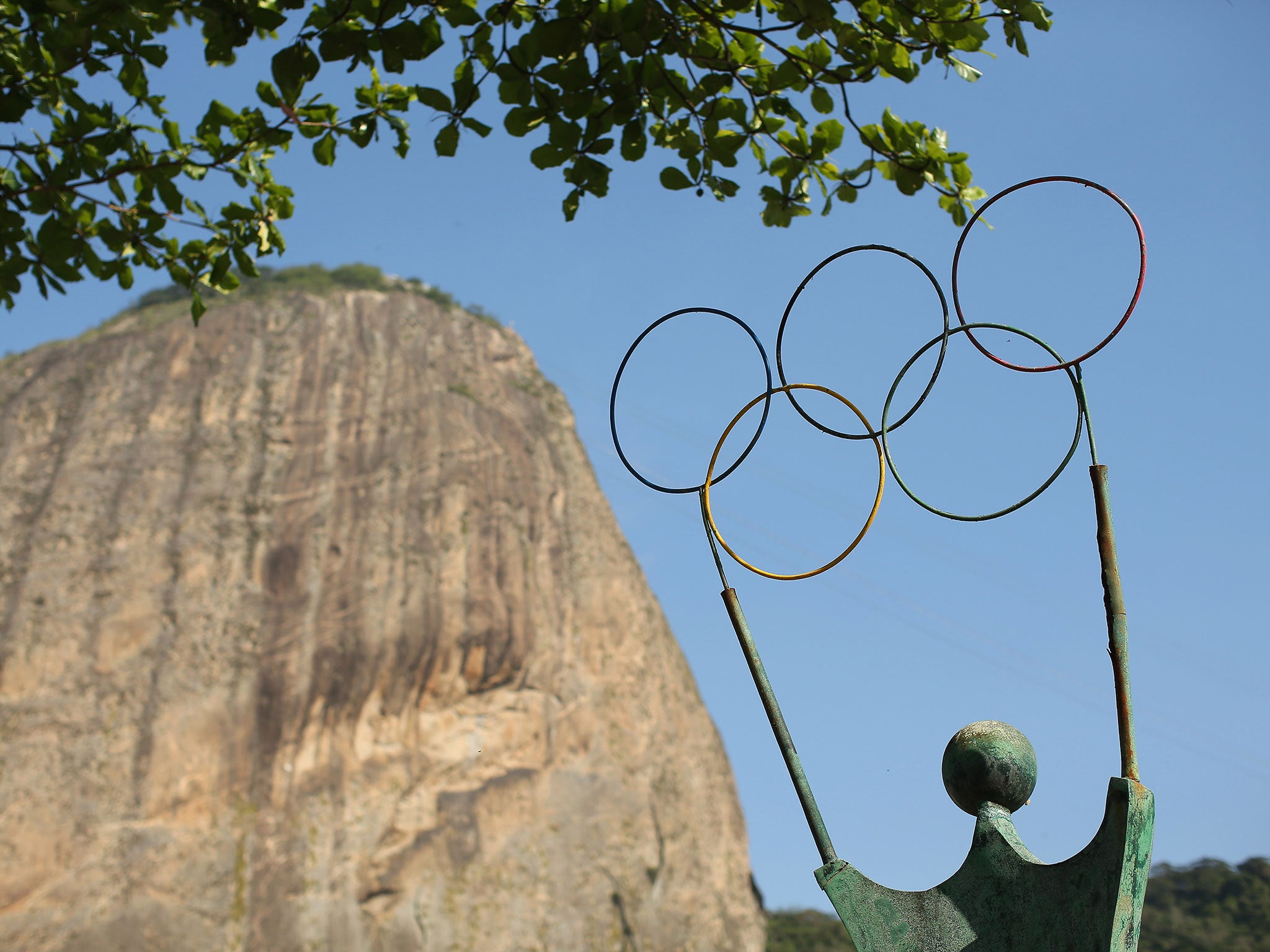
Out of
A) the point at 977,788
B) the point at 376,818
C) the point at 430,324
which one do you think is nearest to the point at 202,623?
the point at 376,818

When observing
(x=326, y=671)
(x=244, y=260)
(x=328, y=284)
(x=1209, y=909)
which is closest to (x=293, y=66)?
(x=244, y=260)

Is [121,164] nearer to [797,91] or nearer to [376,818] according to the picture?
[797,91]

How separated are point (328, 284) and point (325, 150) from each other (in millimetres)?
42568

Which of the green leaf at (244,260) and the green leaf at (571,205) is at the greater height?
the green leaf at (244,260)

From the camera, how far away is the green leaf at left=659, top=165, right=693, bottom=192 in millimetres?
3479

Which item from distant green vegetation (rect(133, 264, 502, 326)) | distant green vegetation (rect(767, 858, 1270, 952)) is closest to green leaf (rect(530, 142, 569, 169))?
distant green vegetation (rect(767, 858, 1270, 952))

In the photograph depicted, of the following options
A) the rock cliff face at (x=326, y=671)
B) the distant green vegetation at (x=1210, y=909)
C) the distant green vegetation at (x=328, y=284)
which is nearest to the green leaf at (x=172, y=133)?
the distant green vegetation at (x=1210, y=909)

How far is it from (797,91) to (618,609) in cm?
3473

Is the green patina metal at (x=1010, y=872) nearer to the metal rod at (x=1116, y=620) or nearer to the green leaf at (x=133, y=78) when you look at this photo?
the metal rod at (x=1116, y=620)

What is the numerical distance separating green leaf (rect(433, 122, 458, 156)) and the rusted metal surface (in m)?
1.92

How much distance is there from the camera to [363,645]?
32.5 meters

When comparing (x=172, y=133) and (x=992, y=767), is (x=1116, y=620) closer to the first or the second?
(x=992, y=767)

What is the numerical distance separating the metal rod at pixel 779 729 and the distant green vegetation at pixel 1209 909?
2532 centimetres

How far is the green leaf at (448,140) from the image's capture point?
3.57 m
